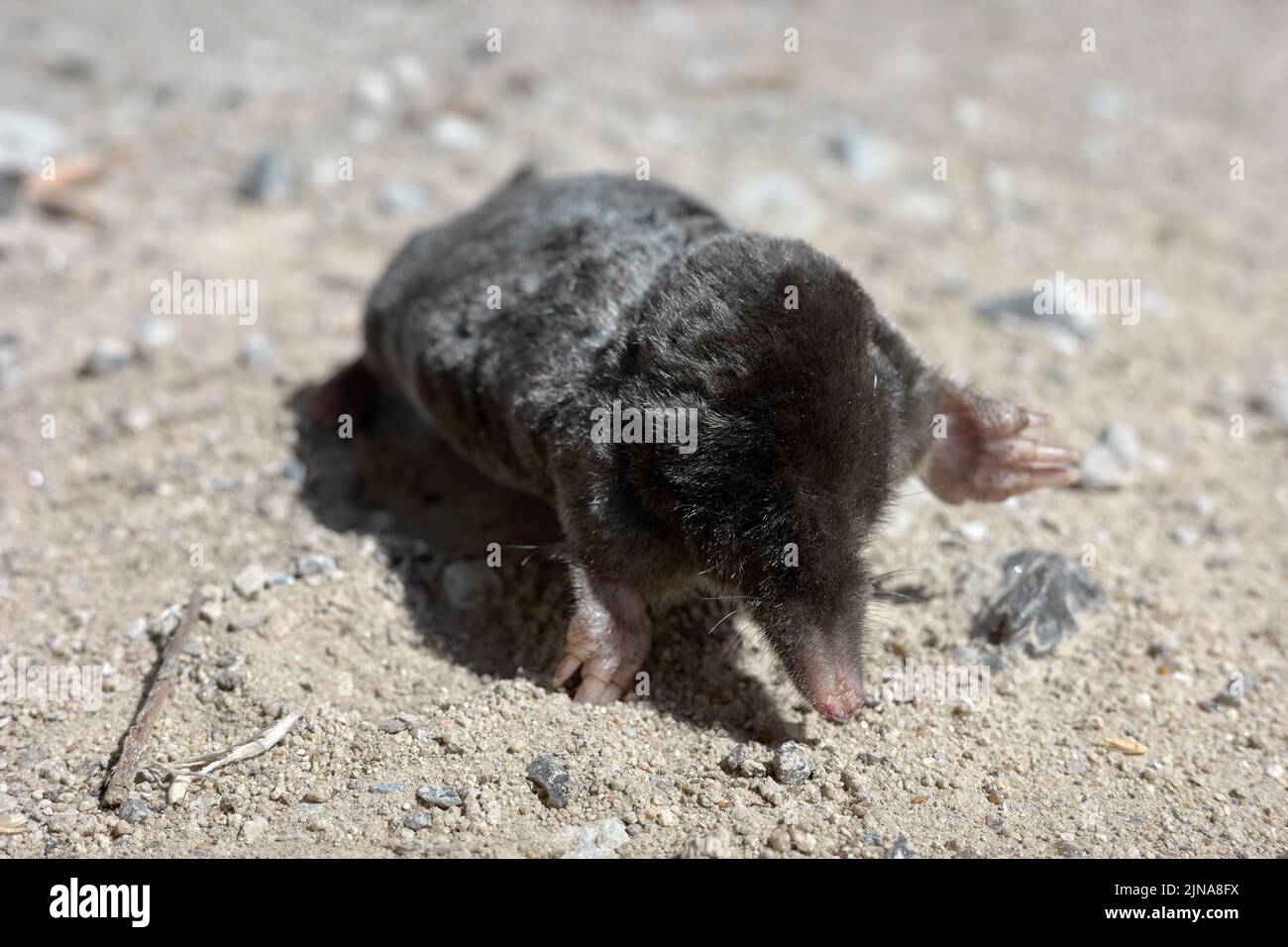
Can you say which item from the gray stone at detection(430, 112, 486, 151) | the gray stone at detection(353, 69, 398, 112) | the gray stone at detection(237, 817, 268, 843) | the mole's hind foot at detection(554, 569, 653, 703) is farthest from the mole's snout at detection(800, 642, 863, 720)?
the gray stone at detection(353, 69, 398, 112)

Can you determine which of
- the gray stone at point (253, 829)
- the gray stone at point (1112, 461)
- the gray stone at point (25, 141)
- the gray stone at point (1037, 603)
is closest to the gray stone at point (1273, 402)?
the gray stone at point (1112, 461)

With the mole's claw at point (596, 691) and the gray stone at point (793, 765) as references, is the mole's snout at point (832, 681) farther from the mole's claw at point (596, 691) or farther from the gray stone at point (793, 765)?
the mole's claw at point (596, 691)

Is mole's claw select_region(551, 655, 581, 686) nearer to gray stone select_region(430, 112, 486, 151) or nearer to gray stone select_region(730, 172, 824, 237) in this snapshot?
gray stone select_region(730, 172, 824, 237)

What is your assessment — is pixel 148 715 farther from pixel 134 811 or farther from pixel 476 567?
pixel 476 567

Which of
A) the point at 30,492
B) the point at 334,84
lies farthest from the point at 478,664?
the point at 334,84

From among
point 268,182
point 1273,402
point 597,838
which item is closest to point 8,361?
point 268,182

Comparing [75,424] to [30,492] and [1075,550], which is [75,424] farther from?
[1075,550]
